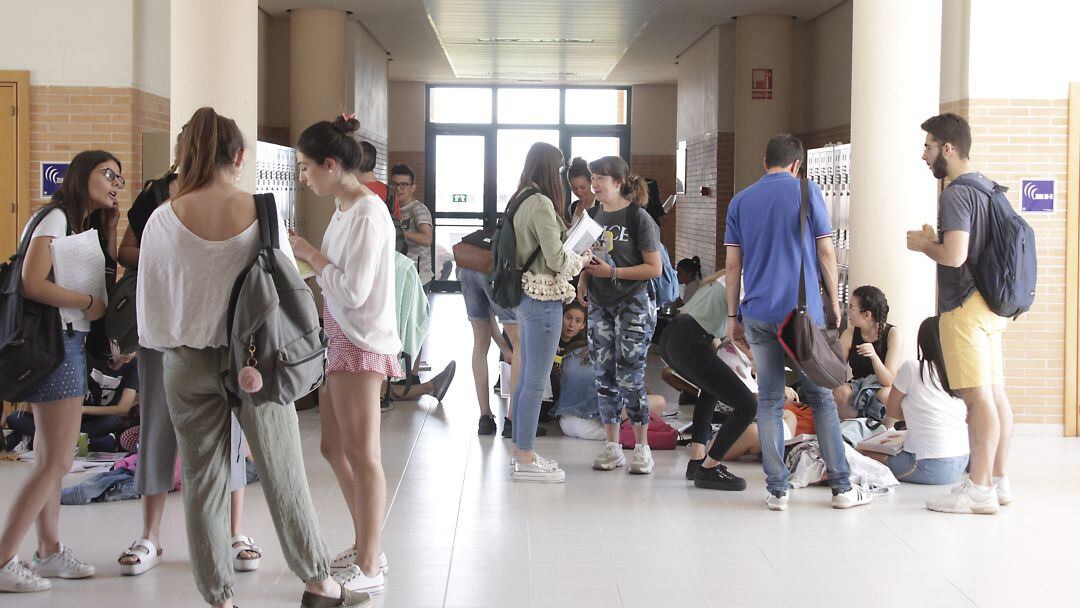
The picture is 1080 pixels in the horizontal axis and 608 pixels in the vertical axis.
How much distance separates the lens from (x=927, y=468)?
18.6 feet

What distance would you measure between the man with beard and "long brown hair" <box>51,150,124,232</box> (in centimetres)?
341

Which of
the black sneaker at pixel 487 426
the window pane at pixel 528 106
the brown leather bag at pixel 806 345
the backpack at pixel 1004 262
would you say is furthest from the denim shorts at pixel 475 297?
the window pane at pixel 528 106

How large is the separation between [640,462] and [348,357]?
2.53 m

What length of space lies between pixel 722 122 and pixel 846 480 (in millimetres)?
8637

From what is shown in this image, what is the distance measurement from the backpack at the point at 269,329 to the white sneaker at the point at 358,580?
888 mm

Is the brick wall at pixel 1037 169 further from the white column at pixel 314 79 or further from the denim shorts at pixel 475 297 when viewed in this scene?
the white column at pixel 314 79

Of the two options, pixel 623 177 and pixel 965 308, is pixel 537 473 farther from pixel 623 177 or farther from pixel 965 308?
pixel 965 308

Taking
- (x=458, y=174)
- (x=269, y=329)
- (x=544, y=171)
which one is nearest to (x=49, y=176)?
(x=544, y=171)

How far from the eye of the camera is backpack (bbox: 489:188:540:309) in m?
5.30

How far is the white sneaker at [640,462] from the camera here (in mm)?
5867

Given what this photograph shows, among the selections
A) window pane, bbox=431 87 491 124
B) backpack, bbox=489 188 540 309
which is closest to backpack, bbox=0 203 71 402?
backpack, bbox=489 188 540 309

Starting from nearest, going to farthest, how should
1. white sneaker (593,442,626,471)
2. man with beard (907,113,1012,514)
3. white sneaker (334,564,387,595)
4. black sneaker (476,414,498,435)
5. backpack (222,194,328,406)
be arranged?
backpack (222,194,328,406)
white sneaker (334,564,387,595)
man with beard (907,113,1012,514)
white sneaker (593,442,626,471)
black sneaker (476,414,498,435)

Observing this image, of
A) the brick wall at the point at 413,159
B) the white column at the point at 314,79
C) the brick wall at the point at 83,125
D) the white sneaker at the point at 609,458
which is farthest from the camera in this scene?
the brick wall at the point at 413,159

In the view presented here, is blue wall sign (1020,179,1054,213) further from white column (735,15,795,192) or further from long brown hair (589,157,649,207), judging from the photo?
white column (735,15,795,192)
